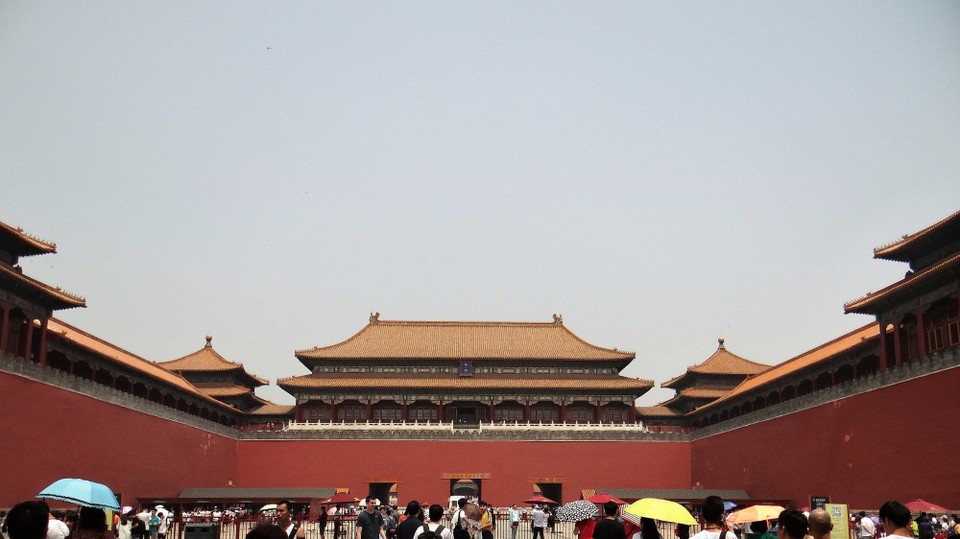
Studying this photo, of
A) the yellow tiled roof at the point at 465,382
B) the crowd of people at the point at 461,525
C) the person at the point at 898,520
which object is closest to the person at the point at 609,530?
the crowd of people at the point at 461,525

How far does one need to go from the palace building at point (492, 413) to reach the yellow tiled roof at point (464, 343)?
0.44ft

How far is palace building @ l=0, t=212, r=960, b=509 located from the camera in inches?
992

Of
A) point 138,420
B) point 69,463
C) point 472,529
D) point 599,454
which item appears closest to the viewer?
point 472,529

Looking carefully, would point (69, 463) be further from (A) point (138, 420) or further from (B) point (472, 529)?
(B) point (472, 529)

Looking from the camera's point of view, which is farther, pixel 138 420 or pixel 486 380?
pixel 486 380

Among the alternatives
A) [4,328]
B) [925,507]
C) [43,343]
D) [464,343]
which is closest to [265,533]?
Answer: [925,507]

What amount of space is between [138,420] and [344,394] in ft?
39.2

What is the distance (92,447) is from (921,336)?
81.2 feet

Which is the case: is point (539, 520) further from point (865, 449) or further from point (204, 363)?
point (204, 363)

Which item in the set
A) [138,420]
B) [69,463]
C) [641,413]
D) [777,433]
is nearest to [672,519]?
[69,463]

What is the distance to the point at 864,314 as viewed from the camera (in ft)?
93.0

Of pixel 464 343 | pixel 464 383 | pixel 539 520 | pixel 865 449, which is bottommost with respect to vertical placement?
pixel 539 520

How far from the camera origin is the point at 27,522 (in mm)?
5613

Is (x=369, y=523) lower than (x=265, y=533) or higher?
lower
